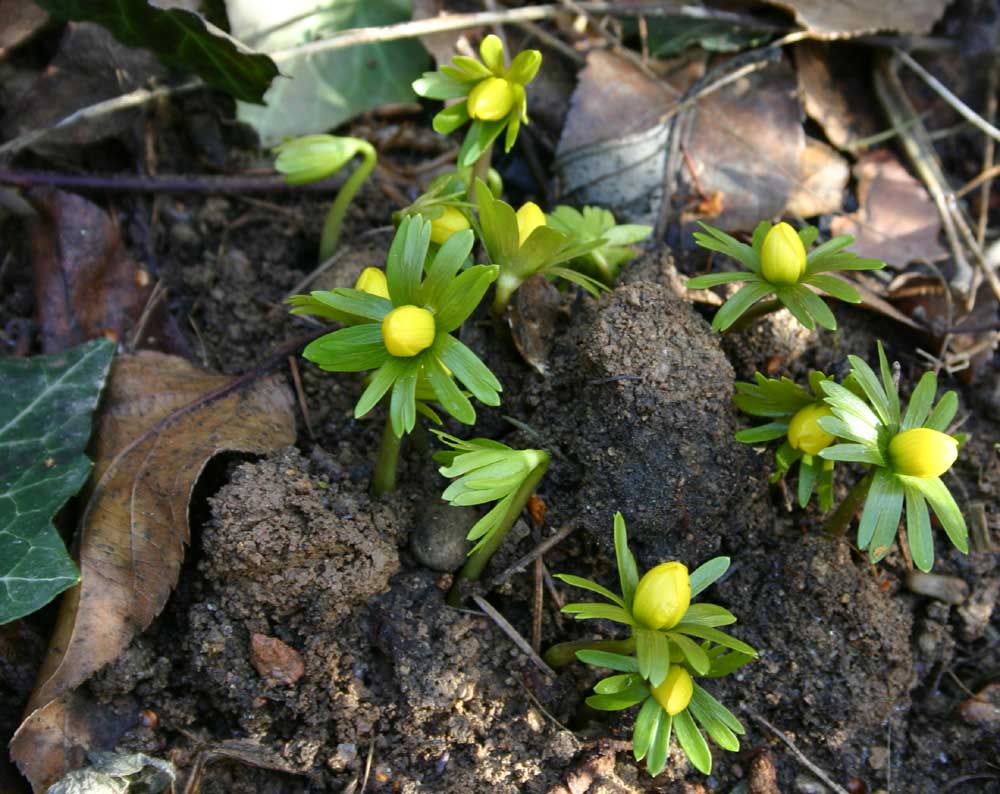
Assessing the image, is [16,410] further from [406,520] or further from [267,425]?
[406,520]

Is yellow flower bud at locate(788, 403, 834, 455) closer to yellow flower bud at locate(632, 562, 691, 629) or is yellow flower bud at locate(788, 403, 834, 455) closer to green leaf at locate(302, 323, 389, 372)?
yellow flower bud at locate(632, 562, 691, 629)

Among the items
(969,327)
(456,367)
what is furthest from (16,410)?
(969,327)

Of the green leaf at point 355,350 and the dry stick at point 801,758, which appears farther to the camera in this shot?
the dry stick at point 801,758

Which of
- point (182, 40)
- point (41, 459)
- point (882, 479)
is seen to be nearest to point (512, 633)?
point (882, 479)

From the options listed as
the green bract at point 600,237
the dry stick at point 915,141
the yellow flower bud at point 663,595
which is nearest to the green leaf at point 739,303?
the green bract at point 600,237

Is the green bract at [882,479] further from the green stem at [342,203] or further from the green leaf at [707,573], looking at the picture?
the green stem at [342,203]

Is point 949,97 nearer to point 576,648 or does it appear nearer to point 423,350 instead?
point 423,350

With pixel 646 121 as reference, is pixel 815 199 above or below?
below

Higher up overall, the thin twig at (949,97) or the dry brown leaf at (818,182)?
the thin twig at (949,97)
